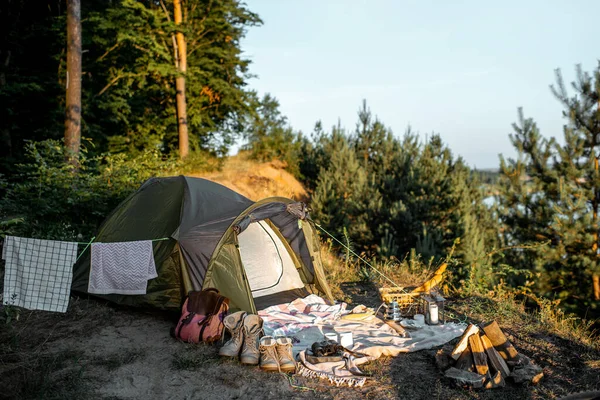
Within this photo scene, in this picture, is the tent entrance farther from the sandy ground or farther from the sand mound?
the sand mound

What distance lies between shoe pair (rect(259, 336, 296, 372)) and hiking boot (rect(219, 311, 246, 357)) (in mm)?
289

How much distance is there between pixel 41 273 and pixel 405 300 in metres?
4.49

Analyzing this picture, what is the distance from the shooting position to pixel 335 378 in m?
4.57

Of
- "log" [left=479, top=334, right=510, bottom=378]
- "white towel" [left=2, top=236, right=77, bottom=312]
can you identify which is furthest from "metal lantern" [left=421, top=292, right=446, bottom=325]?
"white towel" [left=2, top=236, right=77, bottom=312]

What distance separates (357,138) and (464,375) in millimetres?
14460

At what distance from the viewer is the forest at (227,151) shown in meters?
11.3

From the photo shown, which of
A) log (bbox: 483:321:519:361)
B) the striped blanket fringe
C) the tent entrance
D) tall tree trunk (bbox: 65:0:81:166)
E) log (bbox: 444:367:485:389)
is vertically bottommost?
the striped blanket fringe

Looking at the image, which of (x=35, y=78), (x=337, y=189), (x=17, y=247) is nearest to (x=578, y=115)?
(x=337, y=189)

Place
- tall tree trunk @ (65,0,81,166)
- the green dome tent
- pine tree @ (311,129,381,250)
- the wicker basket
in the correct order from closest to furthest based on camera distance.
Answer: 1. the green dome tent
2. the wicker basket
3. tall tree trunk @ (65,0,81,166)
4. pine tree @ (311,129,381,250)

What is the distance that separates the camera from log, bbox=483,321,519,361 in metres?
4.70

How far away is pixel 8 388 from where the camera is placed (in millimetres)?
4133

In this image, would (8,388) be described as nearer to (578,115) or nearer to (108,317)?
(108,317)

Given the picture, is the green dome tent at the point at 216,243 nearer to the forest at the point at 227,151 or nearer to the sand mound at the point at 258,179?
the forest at the point at 227,151

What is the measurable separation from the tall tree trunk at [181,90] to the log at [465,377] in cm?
1187
